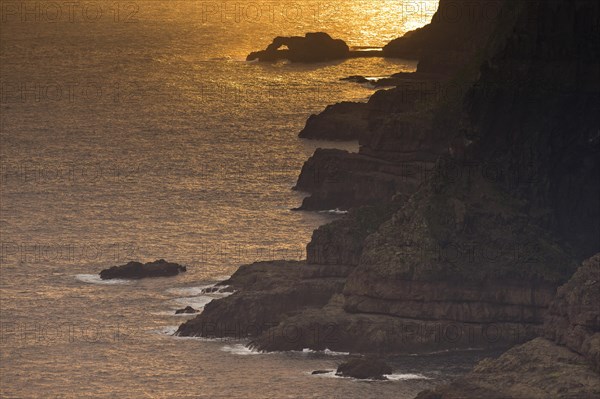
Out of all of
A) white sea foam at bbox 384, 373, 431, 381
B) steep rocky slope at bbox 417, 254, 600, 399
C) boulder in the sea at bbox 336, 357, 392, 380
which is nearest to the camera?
steep rocky slope at bbox 417, 254, 600, 399

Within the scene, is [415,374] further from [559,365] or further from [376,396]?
[559,365]

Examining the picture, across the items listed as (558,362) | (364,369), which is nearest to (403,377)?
(364,369)

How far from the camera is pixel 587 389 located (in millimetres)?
168000

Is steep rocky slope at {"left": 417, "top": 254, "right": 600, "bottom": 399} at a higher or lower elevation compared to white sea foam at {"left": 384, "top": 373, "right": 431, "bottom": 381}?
higher

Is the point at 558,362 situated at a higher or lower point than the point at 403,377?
higher

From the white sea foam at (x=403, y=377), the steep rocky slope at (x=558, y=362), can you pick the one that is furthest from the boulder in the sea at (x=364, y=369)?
the steep rocky slope at (x=558, y=362)

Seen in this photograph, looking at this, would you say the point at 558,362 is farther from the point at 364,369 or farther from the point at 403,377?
the point at 364,369

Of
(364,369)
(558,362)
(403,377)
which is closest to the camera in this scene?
(558,362)

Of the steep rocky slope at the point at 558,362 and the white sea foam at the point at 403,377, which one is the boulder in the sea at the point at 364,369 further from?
the steep rocky slope at the point at 558,362

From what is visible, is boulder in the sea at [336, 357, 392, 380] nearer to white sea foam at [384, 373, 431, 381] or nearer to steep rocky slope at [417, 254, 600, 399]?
white sea foam at [384, 373, 431, 381]

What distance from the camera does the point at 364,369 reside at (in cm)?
19600

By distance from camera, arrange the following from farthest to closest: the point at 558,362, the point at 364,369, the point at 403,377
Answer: the point at 403,377 < the point at 364,369 < the point at 558,362

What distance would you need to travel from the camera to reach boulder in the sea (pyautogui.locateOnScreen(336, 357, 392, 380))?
642 feet


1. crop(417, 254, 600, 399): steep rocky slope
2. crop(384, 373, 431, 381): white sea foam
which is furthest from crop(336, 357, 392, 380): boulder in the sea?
crop(417, 254, 600, 399): steep rocky slope
